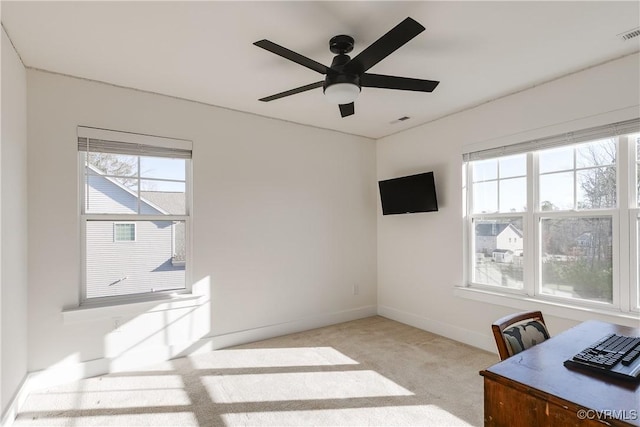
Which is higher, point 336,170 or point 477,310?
point 336,170

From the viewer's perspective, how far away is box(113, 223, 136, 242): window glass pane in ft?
10.1

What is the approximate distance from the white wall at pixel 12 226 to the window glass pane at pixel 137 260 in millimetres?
483

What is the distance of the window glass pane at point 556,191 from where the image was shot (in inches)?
116

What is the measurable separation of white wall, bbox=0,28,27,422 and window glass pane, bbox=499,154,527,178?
419 cm

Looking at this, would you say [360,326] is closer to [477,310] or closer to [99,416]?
[477,310]

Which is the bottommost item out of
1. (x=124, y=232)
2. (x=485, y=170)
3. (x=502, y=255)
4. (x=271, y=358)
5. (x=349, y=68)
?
(x=271, y=358)

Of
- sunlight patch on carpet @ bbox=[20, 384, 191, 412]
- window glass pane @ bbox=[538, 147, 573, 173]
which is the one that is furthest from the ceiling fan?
sunlight patch on carpet @ bbox=[20, 384, 191, 412]

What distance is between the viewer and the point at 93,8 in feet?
6.42

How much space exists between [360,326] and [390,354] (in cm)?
96

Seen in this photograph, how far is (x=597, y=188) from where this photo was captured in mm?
2781

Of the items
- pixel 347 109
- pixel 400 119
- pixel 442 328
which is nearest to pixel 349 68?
pixel 347 109

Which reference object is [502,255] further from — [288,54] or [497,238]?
[288,54]

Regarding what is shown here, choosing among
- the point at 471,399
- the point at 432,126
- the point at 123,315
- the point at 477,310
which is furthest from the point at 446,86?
the point at 123,315

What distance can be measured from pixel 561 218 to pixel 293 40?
279cm
